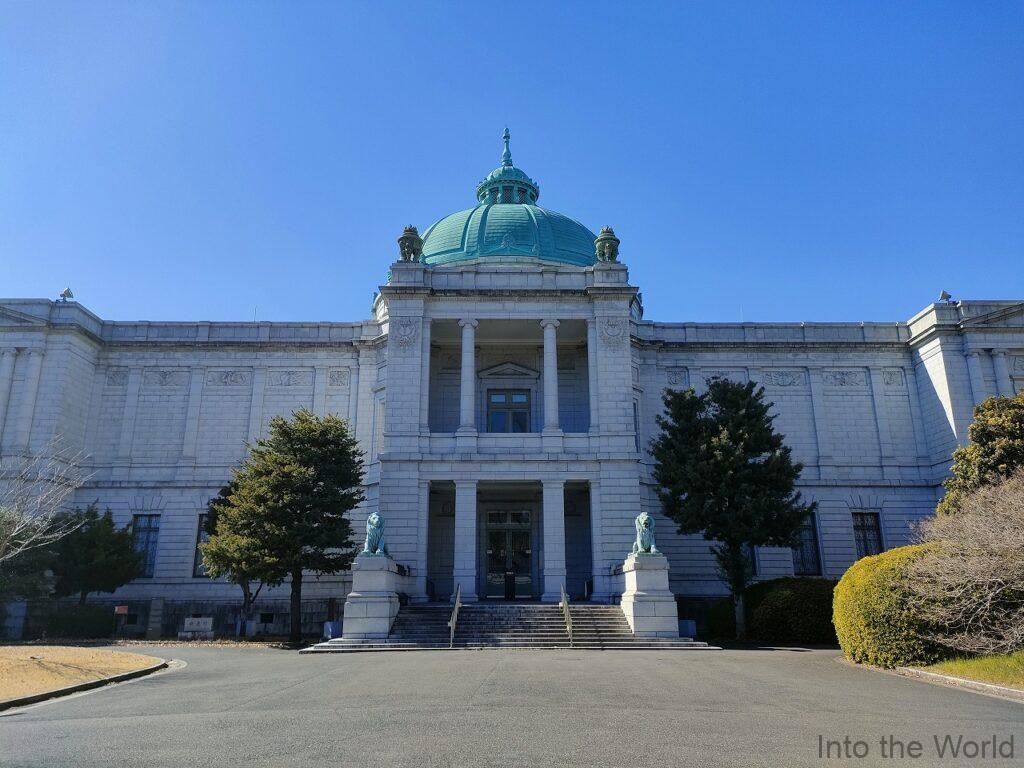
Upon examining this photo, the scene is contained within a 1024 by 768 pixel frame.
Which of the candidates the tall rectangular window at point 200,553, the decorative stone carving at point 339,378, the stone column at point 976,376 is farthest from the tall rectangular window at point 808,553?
the tall rectangular window at point 200,553

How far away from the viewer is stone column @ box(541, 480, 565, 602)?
26.8 meters

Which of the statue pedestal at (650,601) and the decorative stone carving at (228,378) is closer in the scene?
the statue pedestal at (650,601)

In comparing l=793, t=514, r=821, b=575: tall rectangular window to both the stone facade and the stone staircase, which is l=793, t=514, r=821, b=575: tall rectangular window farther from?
the stone staircase

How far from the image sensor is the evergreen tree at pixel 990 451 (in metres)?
23.4

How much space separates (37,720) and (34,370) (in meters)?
25.5

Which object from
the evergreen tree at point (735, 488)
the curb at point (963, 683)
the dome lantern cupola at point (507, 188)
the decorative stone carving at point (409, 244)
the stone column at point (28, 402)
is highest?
the dome lantern cupola at point (507, 188)


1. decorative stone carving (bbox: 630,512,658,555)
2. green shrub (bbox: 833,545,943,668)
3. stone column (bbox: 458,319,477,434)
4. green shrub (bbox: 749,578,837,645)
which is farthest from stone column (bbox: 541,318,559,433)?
green shrub (bbox: 833,545,943,668)

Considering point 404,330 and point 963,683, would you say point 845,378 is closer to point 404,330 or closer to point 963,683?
point 404,330

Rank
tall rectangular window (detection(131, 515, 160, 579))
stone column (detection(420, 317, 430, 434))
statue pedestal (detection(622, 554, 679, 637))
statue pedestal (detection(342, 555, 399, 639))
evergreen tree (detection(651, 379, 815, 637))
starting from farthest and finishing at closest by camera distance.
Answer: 1. tall rectangular window (detection(131, 515, 160, 579))
2. stone column (detection(420, 317, 430, 434))
3. evergreen tree (detection(651, 379, 815, 637))
4. statue pedestal (detection(622, 554, 679, 637))
5. statue pedestal (detection(342, 555, 399, 639))

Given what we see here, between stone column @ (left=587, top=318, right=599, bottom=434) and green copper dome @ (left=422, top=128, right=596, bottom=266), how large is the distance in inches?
320

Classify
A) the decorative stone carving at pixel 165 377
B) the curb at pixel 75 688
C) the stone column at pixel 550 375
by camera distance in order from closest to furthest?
the curb at pixel 75 688, the stone column at pixel 550 375, the decorative stone carving at pixel 165 377

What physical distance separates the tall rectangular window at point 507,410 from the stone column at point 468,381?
9.36 ft

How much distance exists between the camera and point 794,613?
2347 cm

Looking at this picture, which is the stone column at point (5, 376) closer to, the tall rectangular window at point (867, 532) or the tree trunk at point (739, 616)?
the tree trunk at point (739, 616)
